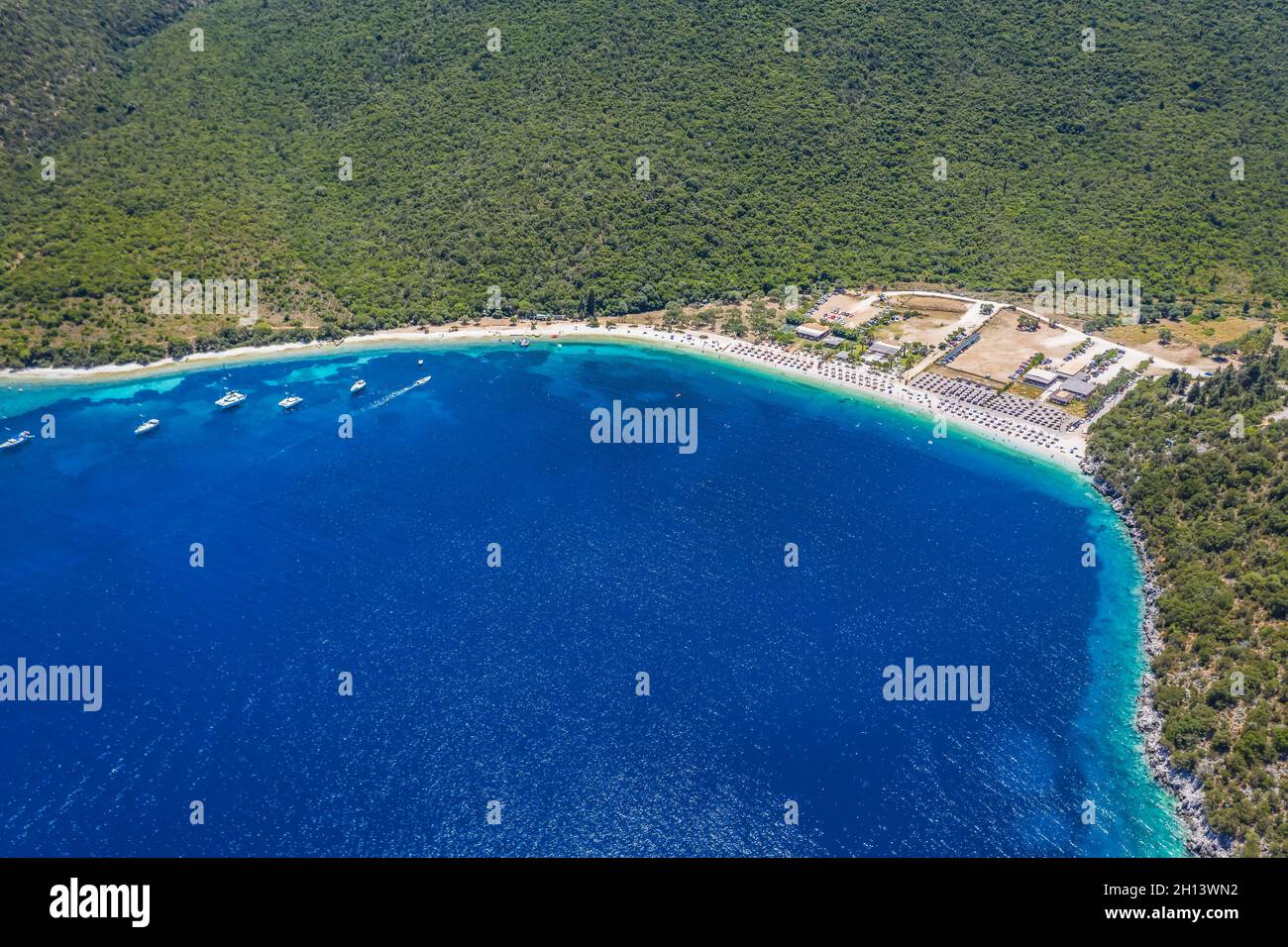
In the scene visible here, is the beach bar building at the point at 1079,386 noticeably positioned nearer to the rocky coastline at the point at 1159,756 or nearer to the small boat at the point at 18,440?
the rocky coastline at the point at 1159,756

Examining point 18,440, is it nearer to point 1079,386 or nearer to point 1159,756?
point 1159,756

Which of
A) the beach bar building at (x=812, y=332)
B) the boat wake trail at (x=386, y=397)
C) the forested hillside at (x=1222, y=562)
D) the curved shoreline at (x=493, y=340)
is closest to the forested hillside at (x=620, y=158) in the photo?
the curved shoreline at (x=493, y=340)

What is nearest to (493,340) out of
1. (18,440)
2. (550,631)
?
(18,440)

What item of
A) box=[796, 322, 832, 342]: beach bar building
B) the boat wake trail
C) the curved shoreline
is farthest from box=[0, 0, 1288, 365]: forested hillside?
the boat wake trail

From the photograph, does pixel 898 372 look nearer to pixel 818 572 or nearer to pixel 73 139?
pixel 818 572

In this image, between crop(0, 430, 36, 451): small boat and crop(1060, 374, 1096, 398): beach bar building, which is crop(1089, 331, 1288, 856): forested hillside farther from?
crop(0, 430, 36, 451): small boat

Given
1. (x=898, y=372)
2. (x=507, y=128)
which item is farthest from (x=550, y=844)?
(x=507, y=128)
